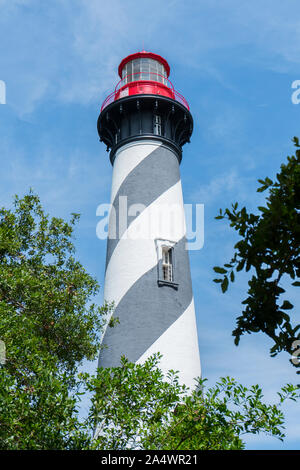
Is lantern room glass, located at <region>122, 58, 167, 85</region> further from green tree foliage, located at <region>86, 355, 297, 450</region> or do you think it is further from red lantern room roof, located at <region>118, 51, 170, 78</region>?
green tree foliage, located at <region>86, 355, 297, 450</region>

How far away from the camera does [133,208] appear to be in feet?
55.1

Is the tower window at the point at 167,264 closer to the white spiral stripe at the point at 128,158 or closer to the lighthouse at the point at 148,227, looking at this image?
the lighthouse at the point at 148,227

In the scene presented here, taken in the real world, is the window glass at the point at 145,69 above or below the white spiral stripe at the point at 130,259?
above

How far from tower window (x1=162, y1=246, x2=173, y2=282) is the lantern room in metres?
6.60

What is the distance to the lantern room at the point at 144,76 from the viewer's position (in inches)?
768

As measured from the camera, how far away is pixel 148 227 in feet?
53.9

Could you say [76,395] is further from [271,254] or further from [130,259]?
[130,259]

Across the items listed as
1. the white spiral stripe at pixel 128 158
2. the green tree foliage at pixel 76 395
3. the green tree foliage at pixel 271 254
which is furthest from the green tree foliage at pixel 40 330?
the white spiral stripe at pixel 128 158

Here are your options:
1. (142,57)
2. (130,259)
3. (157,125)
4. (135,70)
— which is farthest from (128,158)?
(142,57)

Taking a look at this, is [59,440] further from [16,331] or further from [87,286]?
[87,286]

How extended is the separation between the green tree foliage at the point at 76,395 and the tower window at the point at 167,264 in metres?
5.77

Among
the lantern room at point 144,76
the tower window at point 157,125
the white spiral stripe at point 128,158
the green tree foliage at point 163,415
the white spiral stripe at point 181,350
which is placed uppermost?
the lantern room at point 144,76

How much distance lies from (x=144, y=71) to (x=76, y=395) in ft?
53.4

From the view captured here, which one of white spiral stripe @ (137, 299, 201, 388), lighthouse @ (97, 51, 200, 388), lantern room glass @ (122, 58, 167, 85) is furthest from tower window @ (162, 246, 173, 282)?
lantern room glass @ (122, 58, 167, 85)
